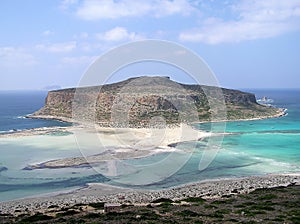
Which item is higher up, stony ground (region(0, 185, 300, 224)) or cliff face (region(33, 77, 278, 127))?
cliff face (region(33, 77, 278, 127))

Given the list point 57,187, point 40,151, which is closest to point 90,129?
point 40,151

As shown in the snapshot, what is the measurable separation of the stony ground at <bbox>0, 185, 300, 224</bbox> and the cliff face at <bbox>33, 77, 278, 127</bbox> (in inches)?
1747

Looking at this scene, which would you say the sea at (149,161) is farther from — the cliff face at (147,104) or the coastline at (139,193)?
the cliff face at (147,104)

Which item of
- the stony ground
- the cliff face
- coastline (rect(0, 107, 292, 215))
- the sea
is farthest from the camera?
the cliff face

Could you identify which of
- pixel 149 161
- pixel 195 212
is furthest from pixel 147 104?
pixel 195 212

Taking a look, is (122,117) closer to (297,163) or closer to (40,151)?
(40,151)

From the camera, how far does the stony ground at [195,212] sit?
15172mm

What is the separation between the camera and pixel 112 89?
82.8 m

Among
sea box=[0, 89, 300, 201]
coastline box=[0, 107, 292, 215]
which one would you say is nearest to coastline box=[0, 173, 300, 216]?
coastline box=[0, 107, 292, 215]

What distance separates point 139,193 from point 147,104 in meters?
49.0

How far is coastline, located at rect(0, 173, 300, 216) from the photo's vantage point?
71.2 ft

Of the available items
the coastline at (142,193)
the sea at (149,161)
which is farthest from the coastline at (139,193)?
the sea at (149,161)

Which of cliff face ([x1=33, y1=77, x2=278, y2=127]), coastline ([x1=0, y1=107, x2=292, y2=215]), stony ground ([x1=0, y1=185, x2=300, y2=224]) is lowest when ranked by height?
coastline ([x1=0, y1=107, x2=292, y2=215])

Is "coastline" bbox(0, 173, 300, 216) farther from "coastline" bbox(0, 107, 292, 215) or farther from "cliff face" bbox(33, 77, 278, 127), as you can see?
"cliff face" bbox(33, 77, 278, 127)
